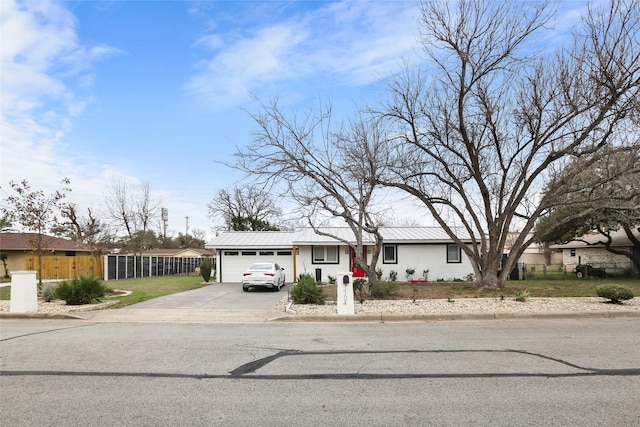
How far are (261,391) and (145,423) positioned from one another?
4.77 feet

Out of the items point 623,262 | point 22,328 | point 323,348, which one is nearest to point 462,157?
point 323,348

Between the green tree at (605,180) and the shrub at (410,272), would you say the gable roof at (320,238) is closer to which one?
the shrub at (410,272)

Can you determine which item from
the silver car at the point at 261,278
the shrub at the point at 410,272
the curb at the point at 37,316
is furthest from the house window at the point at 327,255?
the curb at the point at 37,316

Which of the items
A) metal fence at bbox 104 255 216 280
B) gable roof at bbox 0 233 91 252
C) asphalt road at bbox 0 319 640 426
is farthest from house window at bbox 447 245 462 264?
gable roof at bbox 0 233 91 252

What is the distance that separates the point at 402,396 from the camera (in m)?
5.29

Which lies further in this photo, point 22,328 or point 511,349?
point 22,328

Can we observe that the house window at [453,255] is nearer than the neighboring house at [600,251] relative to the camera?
Yes

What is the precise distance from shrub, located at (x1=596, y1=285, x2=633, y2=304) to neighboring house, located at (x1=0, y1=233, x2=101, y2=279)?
27.6 m

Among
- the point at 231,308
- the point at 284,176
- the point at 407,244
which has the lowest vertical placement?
the point at 231,308

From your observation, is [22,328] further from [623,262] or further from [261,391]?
[623,262]

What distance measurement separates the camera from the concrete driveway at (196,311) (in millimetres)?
12359

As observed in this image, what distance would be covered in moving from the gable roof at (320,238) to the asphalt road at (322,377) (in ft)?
53.8

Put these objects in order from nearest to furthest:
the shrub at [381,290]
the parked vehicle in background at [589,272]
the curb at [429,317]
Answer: the curb at [429,317]
the shrub at [381,290]
the parked vehicle in background at [589,272]

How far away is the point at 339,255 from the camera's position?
26688mm
